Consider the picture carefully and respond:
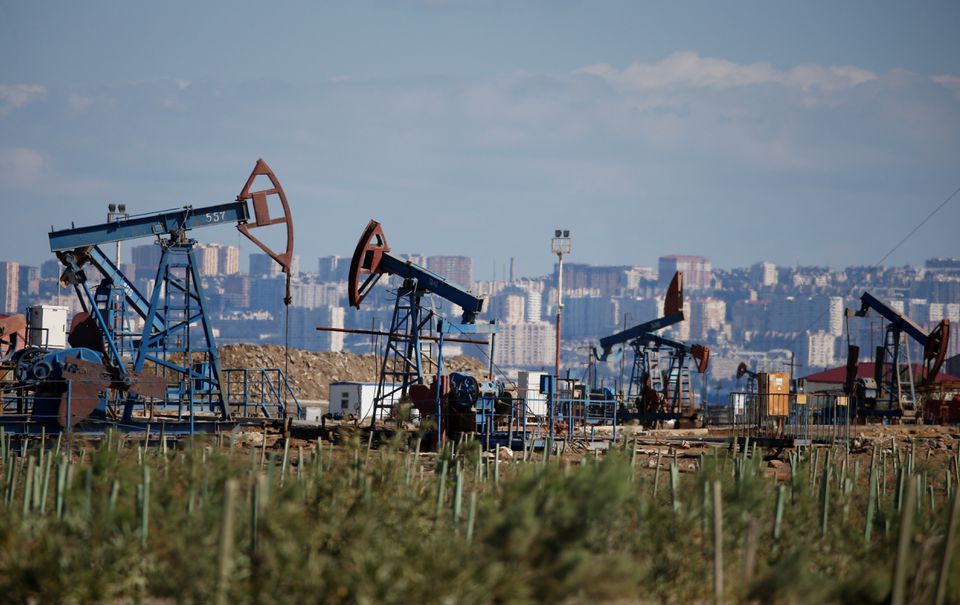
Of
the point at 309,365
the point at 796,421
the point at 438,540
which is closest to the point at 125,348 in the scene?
the point at 796,421

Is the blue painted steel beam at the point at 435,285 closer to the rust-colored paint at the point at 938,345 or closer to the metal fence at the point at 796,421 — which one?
the metal fence at the point at 796,421

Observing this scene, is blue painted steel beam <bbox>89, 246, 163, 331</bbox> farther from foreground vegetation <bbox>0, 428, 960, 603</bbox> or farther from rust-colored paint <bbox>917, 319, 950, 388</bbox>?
rust-colored paint <bbox>917, 319, 950, 388</bbox>

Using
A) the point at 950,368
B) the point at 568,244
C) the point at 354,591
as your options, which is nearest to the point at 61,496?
the point at 354,591

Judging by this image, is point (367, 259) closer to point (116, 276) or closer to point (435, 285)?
point (435, 285)

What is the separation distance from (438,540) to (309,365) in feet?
153

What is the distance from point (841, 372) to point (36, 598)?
3150 inches

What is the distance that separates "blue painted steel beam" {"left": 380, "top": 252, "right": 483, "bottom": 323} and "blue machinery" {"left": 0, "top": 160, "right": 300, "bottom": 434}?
209cm

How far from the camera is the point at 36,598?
9.03 m

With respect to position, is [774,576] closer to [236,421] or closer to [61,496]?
[61,496]

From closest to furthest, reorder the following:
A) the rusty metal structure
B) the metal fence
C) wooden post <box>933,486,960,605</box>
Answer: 1. wooden post <box>933,486,960,605</box>
2. the metal fence
3. the rusty metal structure

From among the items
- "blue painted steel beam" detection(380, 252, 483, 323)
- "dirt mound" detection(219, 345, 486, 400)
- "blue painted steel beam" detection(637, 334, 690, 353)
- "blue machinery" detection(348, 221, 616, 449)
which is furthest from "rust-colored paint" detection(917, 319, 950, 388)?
"blue painted steel beam" detection(380, 252, 483, 323)

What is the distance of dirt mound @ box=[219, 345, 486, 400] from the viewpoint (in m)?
51.8

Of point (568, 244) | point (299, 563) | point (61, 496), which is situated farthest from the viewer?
point (568, 244)

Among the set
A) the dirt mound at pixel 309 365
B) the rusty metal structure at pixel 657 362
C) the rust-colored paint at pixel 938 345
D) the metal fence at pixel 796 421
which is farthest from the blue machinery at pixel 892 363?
the dirt mound at pixel 309 365
